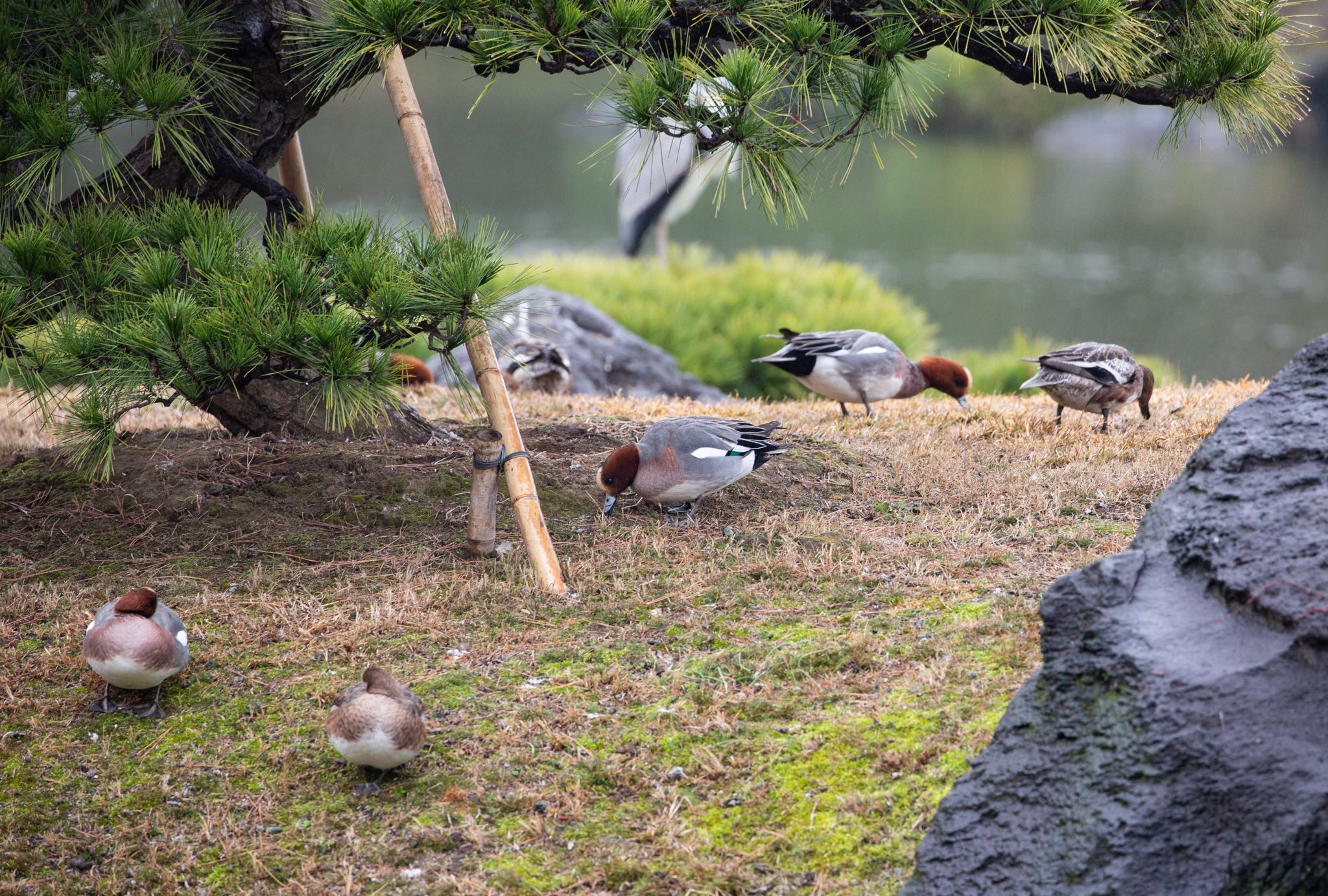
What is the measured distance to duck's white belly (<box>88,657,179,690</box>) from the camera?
2998 millimetres

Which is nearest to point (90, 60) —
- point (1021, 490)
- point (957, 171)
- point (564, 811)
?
point (564, 811)

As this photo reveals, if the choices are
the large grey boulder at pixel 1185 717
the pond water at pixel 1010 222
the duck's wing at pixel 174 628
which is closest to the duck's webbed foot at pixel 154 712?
the duck's wing at pixel 174 628

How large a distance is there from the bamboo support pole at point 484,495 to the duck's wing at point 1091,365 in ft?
8.95

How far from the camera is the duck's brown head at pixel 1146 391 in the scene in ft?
18.3

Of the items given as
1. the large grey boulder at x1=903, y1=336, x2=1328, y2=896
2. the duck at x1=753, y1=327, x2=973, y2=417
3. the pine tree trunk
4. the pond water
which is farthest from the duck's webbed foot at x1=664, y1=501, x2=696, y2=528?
the pond water

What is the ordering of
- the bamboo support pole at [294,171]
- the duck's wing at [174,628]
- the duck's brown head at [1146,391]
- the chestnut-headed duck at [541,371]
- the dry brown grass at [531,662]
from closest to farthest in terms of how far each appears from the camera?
the dry brown grass at [531,662], the duck's wing at [174,628], the bamboo support pole at [294,171], the duck's brown head at [1146,391], the chestnut-headed duck at [541,371]

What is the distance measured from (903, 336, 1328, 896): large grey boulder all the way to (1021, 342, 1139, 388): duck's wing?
302cm

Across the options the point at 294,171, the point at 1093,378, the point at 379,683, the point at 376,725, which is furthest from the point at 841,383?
the point at 376,725

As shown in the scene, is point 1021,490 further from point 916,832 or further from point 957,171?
point 957,171

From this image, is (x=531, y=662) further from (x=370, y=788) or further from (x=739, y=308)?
(x=739, y=308)

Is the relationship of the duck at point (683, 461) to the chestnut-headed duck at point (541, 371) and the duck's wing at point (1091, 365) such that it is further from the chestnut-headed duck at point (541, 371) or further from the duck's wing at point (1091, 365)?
the chestnut-headed duck at point (541, 371)

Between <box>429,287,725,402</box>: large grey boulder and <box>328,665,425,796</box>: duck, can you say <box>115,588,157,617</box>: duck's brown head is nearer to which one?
<box>328,665,425,796</box>: duck

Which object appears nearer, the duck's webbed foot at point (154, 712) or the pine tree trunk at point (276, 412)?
the duck's webbed foot at point (154, 712)

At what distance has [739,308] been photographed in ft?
40.8
